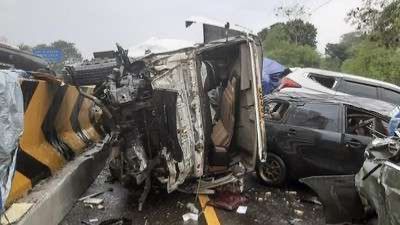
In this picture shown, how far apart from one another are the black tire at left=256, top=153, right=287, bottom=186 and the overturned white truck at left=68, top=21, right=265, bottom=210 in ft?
2.22

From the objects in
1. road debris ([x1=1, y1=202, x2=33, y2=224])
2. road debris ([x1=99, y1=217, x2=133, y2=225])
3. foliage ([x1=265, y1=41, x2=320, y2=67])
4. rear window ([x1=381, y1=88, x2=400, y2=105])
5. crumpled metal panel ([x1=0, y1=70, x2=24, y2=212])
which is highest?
crumpled metal panel ([x1=0, y1=70, x2=24, y2=212])

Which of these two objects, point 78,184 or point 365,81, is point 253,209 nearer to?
point 78,184

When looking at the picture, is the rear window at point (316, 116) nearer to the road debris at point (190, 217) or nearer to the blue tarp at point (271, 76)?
the road debris at point (190, 217)

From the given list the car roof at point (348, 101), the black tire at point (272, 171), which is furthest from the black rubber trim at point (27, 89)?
the car roof at point (348, 101)

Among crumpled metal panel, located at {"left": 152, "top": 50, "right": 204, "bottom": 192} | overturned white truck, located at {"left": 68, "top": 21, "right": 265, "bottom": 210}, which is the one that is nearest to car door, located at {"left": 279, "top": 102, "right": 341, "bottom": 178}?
overturned white truck, located at {"left": 68, "top": 21, "right": 265, "bottom": 210}

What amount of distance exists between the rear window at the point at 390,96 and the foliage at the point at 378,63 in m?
6.18

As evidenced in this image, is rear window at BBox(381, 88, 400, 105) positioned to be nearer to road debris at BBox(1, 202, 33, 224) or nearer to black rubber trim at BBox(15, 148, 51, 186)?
black rubber trim at BBox(15, 148, 51, 186)

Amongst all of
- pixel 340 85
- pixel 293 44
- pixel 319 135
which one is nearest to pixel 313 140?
pixel 319 135

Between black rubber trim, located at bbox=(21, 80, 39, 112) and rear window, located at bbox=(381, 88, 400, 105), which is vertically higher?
black rubber trim, located at bbox=(21, 80, 39, 112)

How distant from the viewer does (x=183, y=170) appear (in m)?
6.11

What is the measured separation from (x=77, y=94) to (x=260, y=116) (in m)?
3.24

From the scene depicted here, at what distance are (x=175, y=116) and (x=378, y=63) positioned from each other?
16.2 metres

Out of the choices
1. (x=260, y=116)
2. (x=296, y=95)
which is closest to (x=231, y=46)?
(x=260, y=116)

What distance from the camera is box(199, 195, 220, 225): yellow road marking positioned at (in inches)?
229
